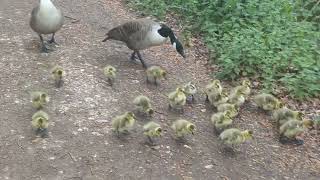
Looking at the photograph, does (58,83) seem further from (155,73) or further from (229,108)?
(229,108)

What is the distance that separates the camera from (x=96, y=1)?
10.6 metres

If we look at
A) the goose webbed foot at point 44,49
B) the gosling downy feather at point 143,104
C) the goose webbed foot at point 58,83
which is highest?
the gosling downy feather at point 143,104

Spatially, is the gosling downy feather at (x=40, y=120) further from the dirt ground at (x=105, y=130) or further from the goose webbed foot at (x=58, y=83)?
the goose webbed foot at (x=58, y=83)

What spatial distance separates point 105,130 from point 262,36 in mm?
3614

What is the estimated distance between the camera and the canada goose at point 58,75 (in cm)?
664

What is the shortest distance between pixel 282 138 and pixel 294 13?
3.92 meters

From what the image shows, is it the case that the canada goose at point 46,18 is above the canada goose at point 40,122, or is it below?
above

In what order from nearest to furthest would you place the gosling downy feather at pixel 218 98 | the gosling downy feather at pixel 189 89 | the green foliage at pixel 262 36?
the gosling downy feather at pixel 218 98 < the gosling downy feather at pixel 189 89 < the green foliage at pixel 262 36

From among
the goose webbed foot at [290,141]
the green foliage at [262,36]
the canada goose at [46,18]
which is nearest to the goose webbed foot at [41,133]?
the canada goose at [46,18]

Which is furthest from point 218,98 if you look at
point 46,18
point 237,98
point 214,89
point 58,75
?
point 46,18

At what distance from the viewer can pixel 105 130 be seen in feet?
19.6

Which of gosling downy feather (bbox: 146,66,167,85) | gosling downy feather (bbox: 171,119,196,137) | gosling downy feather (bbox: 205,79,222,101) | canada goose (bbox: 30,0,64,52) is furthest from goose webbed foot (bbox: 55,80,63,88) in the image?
gosling downy feather (bbox: 205,79,222,101)

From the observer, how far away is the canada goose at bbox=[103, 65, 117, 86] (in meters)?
6.92

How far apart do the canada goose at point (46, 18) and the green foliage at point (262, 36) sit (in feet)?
8.26
